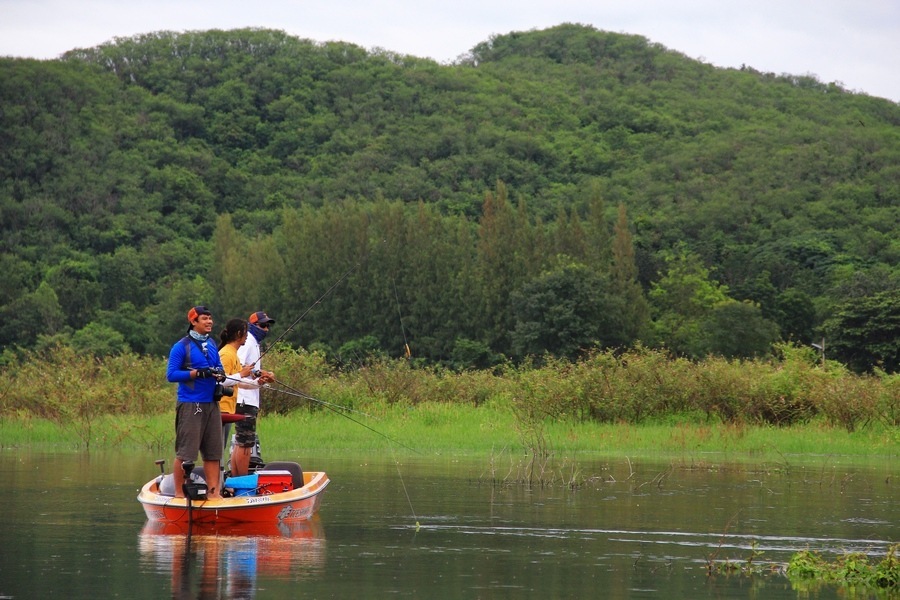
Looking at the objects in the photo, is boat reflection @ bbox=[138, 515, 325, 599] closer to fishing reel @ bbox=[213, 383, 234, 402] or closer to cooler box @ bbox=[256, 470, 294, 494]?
cooler box @ bbox=[256, 470, 294, 494]

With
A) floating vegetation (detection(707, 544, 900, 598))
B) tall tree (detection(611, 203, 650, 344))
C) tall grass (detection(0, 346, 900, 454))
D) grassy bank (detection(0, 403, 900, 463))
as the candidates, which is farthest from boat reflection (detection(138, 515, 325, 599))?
tall tree (detection(611, 203, 650, 344))

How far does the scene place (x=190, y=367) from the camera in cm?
1141

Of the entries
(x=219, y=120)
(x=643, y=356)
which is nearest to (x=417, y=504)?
(x=643, y=356)

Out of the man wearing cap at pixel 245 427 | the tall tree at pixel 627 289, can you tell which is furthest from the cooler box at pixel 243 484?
the tall tree at pixel 627 289

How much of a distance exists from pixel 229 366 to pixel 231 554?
271 cm

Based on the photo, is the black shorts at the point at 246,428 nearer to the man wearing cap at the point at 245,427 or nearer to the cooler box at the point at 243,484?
the man wearing cap at the point at 245,427

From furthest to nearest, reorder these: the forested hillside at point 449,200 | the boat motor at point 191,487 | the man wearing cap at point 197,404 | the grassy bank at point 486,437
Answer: the forested hillside at point 449,200 → the grassy bank at point 486,437 → the man wearing cap at point 197,404 → the boat motor at point 191,487

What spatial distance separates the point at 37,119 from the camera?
106 metres

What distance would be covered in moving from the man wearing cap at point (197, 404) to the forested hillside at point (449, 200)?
75.4 ft

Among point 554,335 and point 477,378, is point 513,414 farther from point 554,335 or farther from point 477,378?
point 554,335

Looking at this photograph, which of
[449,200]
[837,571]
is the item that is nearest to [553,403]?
[837,571]

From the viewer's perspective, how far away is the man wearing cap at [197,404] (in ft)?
37.2

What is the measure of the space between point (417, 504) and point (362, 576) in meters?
4.12

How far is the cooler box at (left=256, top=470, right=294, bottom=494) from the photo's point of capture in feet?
39.4
